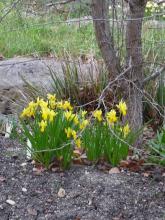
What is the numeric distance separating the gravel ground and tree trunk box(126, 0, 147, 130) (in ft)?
2.20

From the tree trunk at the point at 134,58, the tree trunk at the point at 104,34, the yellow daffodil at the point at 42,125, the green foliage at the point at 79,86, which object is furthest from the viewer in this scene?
the green foliage at the point at 79,86

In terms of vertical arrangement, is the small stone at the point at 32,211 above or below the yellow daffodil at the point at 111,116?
below

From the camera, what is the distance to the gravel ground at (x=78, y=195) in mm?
3416

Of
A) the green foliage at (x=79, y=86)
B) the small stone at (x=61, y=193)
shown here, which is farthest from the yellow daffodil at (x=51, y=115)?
the green foliage at (x=79, y=86)

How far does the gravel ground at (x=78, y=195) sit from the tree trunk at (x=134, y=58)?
671 millimetres

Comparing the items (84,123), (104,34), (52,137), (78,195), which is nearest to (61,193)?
(78,195)

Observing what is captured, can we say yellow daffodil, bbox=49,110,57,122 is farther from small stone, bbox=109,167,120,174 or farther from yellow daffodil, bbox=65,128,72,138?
small stone, bbox=109,167,120,174

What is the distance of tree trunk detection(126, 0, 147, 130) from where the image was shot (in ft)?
13.6

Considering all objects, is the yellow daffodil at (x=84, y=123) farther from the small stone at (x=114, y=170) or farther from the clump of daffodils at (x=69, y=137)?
the small stone at (x=114, y=170)

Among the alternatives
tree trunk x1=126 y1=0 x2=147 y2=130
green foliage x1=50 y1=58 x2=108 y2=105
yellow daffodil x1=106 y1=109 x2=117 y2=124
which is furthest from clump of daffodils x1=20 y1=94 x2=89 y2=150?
green foliage x1=50 y1=58 x2=108 y2=105

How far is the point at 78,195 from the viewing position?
3.58 metres

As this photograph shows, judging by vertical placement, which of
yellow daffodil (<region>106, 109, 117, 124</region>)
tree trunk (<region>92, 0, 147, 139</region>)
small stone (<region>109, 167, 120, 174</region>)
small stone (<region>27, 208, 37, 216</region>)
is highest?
tree trunk (<region>92, 0, 147, 139</region>)

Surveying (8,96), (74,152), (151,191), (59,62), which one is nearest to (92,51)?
(59,62)

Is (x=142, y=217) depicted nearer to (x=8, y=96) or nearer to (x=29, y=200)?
(x=29, y=200)
